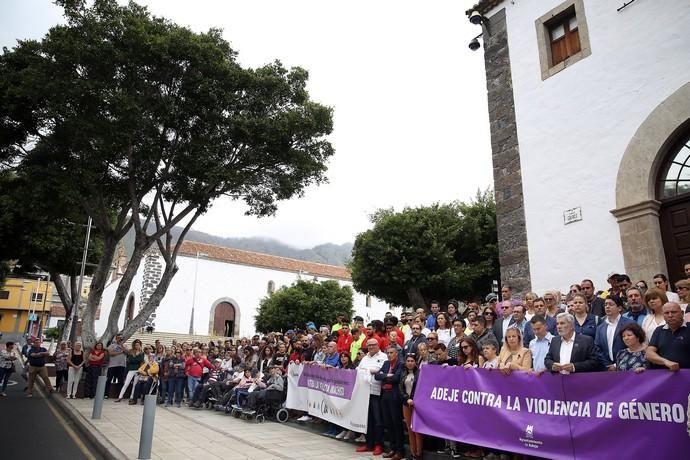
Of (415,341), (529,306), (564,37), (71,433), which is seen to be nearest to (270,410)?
(71,433)

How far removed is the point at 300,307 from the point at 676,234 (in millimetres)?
30743

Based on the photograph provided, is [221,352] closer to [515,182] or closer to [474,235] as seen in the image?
[515,182]

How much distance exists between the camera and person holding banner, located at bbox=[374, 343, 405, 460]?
645 cm

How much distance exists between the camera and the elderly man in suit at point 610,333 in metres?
4.77

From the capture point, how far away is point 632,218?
744cm

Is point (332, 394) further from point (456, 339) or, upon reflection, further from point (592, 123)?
point (592, 123)

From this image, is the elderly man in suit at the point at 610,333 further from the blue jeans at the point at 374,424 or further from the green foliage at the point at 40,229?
the green foliage at the point at 40,229

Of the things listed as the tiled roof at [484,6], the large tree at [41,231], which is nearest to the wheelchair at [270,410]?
the large tree at [41,231]

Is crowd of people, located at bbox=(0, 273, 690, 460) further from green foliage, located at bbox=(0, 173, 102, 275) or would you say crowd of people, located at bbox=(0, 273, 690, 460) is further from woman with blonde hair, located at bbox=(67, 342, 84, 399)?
green foliage, located at bbox=(0, 173, 102, 275)

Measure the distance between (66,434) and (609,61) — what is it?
11.8 m

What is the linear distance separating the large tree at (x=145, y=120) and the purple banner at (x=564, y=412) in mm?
9706

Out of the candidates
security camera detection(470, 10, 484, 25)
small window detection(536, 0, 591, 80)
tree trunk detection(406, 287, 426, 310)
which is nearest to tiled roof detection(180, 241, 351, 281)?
tree trunk detection(406, 287, 426, 310)

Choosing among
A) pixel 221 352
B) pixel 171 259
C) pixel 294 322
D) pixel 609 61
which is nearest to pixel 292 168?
pixel 171 259

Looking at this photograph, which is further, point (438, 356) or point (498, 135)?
point (498, 135)
